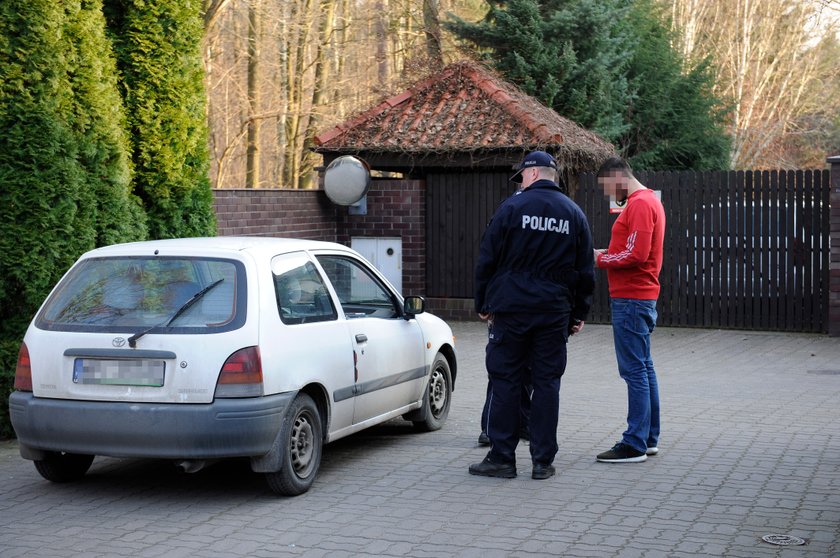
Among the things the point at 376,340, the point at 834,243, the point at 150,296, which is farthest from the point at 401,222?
the point at 150,296

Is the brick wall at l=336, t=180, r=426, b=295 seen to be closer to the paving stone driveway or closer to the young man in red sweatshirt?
the paving stone driveway

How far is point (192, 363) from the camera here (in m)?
6.13

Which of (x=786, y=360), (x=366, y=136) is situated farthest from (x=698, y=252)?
(x=366, y=136)

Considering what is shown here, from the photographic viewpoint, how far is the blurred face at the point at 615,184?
7520 mm

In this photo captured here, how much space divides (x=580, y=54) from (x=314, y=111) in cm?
1075

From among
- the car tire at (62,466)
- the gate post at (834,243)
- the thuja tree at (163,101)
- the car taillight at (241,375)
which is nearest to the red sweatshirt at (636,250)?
the car taillight at (241,375)

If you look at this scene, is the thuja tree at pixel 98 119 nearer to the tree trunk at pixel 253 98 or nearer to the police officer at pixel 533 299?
the police officer at pixel 533 299

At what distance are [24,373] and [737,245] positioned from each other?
1159 cm

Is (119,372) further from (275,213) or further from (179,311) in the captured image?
(275,213)

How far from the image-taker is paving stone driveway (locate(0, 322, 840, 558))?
5617mm

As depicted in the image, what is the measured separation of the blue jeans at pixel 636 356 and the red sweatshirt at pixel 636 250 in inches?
3.2

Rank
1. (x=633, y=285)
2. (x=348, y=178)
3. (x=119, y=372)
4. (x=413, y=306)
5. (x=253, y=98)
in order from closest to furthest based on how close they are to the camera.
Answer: (x=119, y=372)
(x=633, y=285)
(x=413, y=306)
(x=348, y=178)
(x=253, y=98)

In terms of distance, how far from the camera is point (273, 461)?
6.33 m

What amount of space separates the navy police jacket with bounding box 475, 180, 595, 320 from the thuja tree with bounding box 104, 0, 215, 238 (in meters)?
4.44
